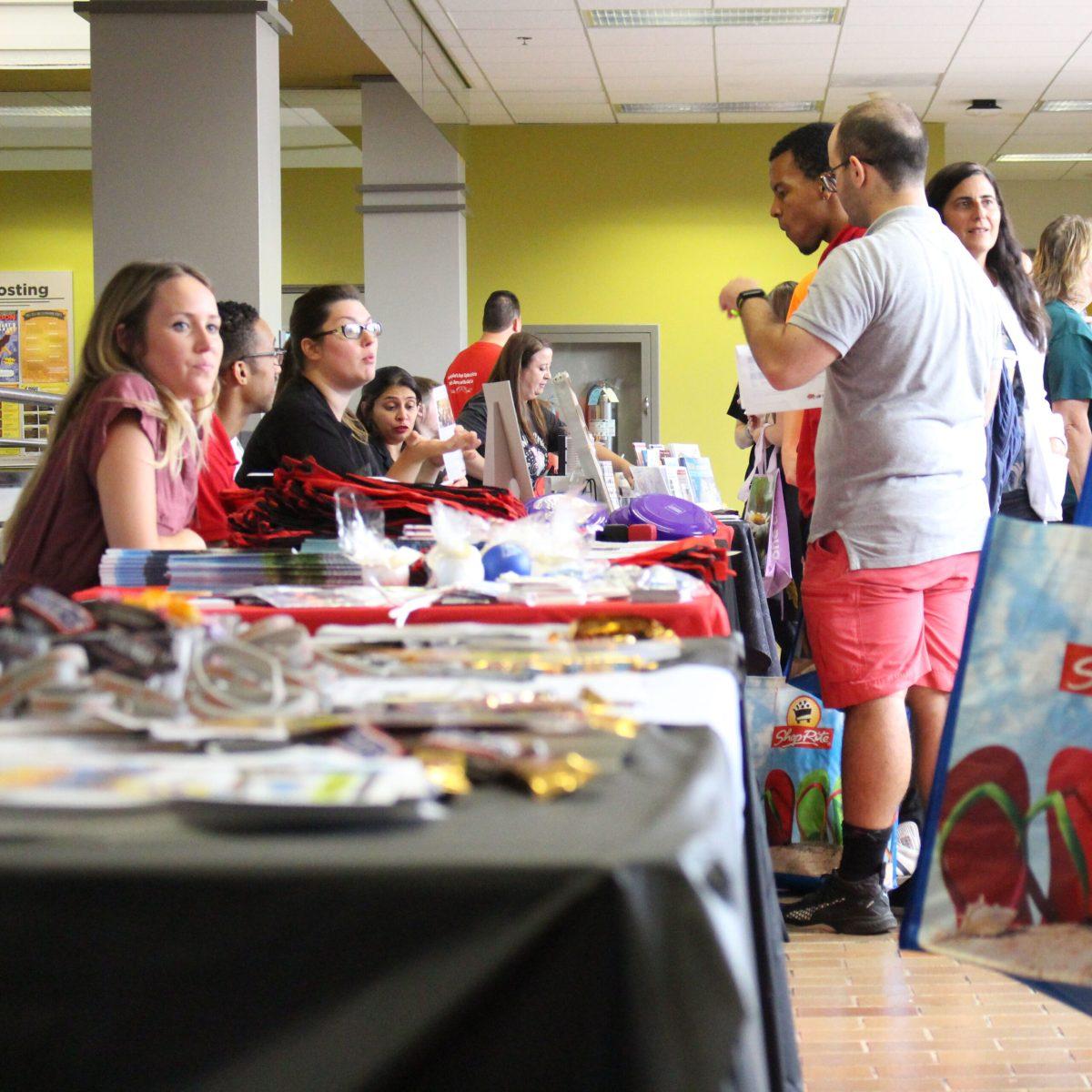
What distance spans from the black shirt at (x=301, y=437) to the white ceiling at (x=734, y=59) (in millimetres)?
4663

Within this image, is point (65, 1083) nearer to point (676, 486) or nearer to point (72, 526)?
point (72, 526)

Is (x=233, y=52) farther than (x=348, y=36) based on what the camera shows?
No

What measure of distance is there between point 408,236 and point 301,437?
6834 millimetres

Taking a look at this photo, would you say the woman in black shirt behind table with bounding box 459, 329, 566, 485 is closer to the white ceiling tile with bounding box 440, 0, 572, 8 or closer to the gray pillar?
the gray pillar

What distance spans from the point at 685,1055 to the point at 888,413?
186 cm

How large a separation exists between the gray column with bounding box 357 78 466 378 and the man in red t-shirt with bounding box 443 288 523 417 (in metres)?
3.50

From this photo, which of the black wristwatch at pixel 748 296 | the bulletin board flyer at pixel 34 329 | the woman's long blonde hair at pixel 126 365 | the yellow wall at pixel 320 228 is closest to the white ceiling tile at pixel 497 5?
the yellow wall at pixel 320 228

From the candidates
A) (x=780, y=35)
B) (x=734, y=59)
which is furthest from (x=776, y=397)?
(x=734, y=59)

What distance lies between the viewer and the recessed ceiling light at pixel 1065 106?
370 inches

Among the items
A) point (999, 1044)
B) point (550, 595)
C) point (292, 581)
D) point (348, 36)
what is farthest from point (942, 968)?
point (348, 36)

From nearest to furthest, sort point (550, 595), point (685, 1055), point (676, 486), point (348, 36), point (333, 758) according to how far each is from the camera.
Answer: point (685, 1055) → point (333, 758) → point (550, 595) → point (676, 486) → point (348, 36)

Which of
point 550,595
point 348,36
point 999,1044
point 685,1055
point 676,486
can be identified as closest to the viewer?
point 685,1055

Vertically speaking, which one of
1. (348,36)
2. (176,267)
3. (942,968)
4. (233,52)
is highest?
(348,36)

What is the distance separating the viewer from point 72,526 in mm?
1905
